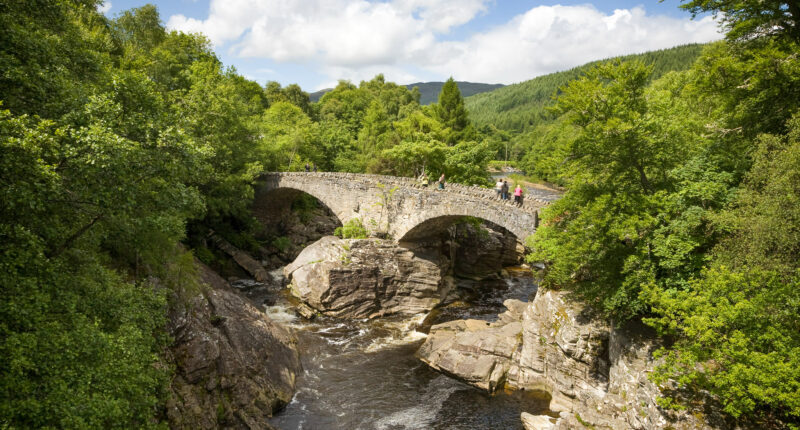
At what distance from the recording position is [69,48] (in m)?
11.1

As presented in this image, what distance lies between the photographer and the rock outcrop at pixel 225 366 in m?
11.8

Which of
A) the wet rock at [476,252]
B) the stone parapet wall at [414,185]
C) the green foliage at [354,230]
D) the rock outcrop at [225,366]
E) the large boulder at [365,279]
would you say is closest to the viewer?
the rock outcrop at [225,366]

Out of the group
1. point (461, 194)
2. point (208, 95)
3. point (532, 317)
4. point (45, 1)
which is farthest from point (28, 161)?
point (208, 95)

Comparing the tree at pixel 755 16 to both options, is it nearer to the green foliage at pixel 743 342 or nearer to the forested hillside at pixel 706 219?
the forested hillside at pixel 706 219

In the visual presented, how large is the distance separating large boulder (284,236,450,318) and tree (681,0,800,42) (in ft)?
66.1

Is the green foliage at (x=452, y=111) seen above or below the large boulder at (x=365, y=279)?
above

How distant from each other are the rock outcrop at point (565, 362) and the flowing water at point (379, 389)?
0.76 metres

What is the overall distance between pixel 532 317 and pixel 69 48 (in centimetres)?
1928

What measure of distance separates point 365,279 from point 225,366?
14.0 metres

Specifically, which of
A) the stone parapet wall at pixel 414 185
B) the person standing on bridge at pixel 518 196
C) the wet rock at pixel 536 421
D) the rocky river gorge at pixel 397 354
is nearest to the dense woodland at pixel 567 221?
the rocky river gorge at pixel 397 354

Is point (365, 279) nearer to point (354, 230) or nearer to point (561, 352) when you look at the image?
point (354, 230)

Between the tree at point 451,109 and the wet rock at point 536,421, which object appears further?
the tree at point 451,109

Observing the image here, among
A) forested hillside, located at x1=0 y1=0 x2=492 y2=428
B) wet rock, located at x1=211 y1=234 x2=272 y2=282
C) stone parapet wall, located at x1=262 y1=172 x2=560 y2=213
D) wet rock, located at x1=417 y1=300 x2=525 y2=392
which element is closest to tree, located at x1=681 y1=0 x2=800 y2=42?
stone parapet wall, located at x1=262 y1=172 x2=560 y2=213

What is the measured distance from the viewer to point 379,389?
1856cm
